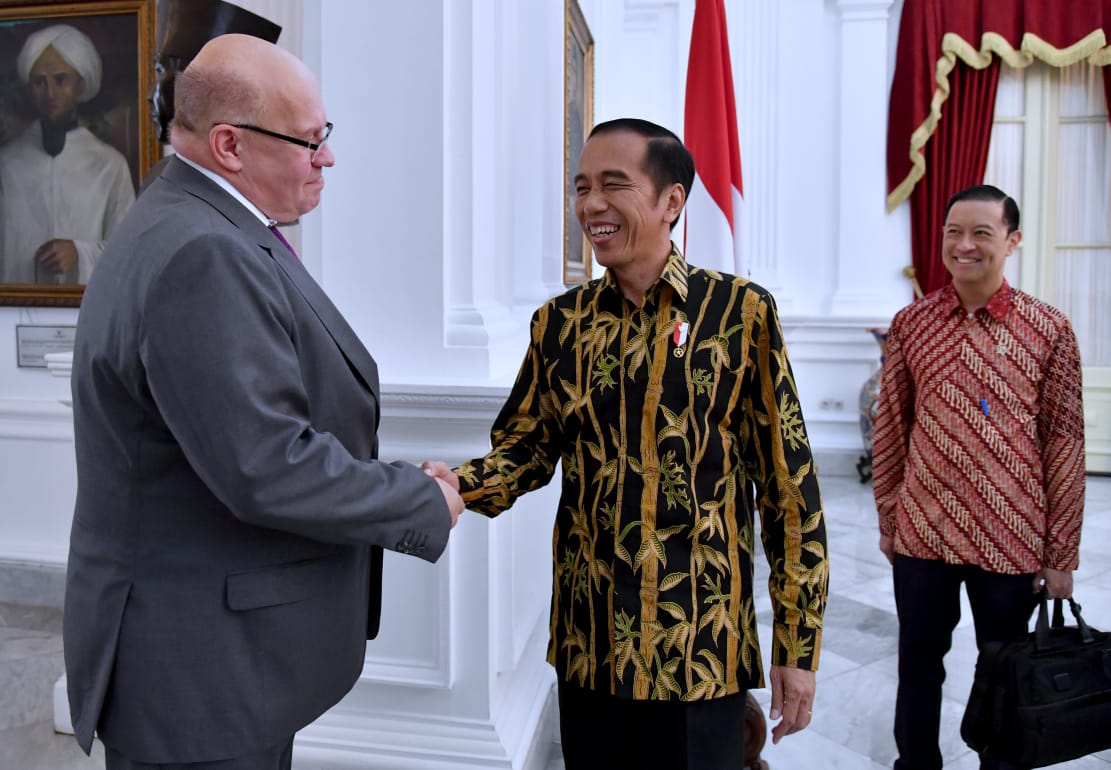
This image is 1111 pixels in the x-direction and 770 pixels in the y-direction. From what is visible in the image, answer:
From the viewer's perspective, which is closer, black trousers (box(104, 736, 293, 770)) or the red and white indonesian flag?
black trousers (box(104, 736, 293, 770))

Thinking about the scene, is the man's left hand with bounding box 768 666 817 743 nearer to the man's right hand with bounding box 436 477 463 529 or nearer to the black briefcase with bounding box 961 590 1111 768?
the man's right hand with bounding box 436 477 463 529

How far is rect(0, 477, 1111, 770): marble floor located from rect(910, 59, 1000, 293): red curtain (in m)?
2.57

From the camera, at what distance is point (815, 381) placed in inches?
289

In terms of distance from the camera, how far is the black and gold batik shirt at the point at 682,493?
4.73ft

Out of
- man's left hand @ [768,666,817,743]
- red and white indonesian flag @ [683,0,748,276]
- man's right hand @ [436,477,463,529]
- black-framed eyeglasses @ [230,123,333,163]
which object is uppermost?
red and white indonesian flag @ [683,0,748,276]

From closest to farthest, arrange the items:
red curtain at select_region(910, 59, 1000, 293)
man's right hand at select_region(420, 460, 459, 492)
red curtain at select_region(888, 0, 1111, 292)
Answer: man's right hand at select_region(420, 460, 459, 492) < red curtain at select_region(888, 0, 1111, 292) < red curtain at select_region(910, 59, 1000, 293)

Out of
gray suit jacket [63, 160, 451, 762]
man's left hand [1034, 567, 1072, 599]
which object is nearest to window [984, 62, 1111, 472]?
man's left hand [1034, 567, 1072, 599]

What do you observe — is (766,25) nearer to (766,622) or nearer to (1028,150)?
(1028,150)

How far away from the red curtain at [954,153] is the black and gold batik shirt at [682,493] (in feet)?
A: 20.3

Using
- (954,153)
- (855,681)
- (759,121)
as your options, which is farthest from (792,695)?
(954,153)

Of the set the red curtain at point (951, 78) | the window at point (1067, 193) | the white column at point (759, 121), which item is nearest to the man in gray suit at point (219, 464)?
the white column at point (759, 121)

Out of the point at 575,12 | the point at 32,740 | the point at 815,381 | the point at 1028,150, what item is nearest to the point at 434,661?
the point at 32,740

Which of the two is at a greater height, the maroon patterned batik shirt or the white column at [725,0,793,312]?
the white column at [725,0,793,312]

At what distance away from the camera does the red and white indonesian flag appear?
11.1ft
